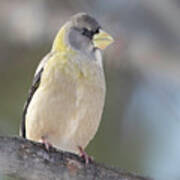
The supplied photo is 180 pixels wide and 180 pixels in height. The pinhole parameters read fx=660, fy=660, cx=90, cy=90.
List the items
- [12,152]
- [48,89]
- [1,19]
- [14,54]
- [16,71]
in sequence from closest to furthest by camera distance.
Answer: [12,152]
[48,89]
[1,19]
[14,54]
[16,71]

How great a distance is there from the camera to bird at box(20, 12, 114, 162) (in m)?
5.11

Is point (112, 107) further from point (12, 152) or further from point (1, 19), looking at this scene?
point (12, 152)

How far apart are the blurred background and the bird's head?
0.13m

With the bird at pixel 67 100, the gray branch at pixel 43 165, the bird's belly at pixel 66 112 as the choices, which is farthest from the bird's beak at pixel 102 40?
the gray branch at pixel 43 165

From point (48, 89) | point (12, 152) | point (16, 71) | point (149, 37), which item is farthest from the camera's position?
point (16, 71)

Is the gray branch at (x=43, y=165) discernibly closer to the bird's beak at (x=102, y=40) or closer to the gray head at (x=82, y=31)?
the bird's beak at (x=102, y=40)

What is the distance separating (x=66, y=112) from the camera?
5105 millimetres

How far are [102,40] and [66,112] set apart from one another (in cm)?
75

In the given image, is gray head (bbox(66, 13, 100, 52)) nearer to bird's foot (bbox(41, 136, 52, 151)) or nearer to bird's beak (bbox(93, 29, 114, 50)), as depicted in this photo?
bird's beak (bbox(93, 29, 114, 50))

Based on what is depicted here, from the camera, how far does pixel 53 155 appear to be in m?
4.54

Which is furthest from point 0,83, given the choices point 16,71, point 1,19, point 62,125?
point 62,125

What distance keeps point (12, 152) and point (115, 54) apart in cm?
120

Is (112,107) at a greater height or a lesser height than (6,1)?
lesser

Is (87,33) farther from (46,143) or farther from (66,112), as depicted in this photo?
(46,143)
